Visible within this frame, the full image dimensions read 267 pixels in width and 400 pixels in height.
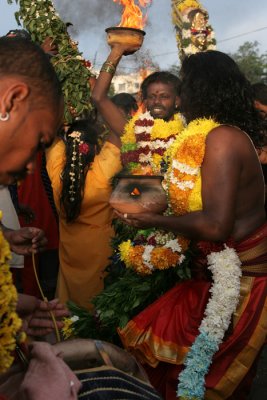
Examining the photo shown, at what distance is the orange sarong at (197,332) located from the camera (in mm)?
2877

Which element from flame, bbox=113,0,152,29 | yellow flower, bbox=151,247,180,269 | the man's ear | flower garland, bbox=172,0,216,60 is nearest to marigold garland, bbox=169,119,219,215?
yellow flower, bbox=151,247,180,269

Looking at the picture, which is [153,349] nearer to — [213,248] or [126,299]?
[126,299]

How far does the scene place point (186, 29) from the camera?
25.9 feet

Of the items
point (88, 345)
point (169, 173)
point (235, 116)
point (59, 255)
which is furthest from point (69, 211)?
point (88, 345)

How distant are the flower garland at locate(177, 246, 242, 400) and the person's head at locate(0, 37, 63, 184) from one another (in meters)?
1.35

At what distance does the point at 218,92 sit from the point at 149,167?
144 cm

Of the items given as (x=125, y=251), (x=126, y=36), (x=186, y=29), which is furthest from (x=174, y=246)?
(x=186, y=29)

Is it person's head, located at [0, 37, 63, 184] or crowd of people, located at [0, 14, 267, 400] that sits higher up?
person's head, located at [0, 37, 63, 184]

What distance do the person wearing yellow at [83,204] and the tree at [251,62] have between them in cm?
3332

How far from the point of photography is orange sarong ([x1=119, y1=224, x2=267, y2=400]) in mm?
2877

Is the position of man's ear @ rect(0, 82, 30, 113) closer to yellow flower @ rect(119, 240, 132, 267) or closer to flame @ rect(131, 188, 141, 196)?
flame @ rect(131, 188, 141, 196)

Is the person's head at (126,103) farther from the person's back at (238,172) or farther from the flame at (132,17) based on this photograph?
the person's back at (238,172)

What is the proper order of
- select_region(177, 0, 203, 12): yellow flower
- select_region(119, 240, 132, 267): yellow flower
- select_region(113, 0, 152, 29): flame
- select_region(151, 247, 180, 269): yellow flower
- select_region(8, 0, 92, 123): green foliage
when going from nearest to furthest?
select_region(151, 247, 180, 269): yellow flower → select_region(119, 240, 132, 267): yellow flower → select_region(8, 0, 92, 123): green foliage → select_region(113, 0, 152, 29): flame → select_region(177, 0, 203, 12): yellow flower

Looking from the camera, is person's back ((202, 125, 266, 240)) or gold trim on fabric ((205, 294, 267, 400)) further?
gold trim on fabric ((205, 294, 267, 400))
